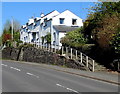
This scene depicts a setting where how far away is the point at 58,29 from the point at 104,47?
26.4 meters

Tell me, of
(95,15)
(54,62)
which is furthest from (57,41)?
(95,15)

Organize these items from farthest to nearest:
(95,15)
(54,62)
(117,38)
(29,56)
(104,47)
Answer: (29,56) → (54,62) → (95,15) → (104,47) → (117,38)

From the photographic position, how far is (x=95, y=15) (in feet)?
95.6

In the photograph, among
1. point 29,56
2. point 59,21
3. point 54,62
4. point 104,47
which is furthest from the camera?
point 59,21

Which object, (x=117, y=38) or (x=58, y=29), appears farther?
(x=58, y=29)

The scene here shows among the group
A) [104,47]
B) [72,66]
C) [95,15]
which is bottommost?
[72,66]

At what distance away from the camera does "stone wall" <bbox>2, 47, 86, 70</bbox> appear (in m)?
28.2

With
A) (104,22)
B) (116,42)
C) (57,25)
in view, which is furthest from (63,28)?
(116,42)

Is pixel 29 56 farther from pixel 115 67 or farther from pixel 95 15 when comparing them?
pixel 115 67

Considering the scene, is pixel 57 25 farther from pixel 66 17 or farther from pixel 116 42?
pixel 116 42

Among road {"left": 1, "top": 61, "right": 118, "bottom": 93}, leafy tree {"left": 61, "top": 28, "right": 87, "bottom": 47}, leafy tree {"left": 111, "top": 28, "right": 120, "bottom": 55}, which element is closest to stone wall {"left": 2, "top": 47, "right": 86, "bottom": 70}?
leafy tree {"left": 61, "top": 28, "right": 87, "bottom": 47}

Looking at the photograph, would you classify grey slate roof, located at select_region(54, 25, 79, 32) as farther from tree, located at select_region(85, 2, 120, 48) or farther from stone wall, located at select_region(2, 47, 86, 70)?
tree, located at select_region(85, 2, 120, 48)

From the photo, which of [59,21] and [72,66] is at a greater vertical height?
[59,21]

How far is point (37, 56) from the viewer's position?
1581 inches
